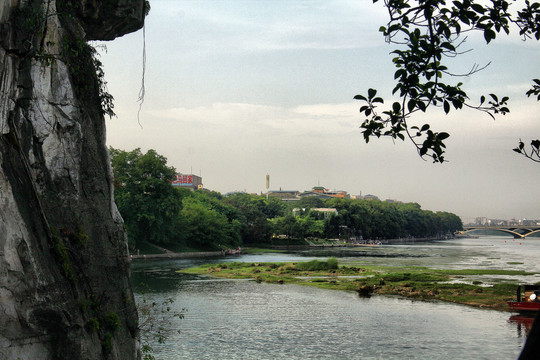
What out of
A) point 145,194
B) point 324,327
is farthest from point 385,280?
point 145,194

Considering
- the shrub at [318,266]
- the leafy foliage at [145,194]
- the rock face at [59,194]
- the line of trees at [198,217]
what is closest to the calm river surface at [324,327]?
the rock face at [59,194]

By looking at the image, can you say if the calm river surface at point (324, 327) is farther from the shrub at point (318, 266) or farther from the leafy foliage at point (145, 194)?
the leafy foliage at point (145, 194)

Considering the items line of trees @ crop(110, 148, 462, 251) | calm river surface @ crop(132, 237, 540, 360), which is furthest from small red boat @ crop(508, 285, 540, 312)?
line of trees @ crop(110, 148, 462, 251)

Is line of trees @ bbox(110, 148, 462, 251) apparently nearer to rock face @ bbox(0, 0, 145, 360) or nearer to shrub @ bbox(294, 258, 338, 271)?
rock face @ bbox(0, 0, 145, 360)

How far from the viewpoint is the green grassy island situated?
3634cm

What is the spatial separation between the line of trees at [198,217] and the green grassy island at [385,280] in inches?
615

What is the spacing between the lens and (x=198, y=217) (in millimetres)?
79438

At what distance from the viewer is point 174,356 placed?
2152 cm

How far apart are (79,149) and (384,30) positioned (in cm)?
924

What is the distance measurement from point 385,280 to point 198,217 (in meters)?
40.4

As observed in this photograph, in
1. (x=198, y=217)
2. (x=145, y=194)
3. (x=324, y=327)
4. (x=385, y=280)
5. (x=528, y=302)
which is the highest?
(x=145, y=194)

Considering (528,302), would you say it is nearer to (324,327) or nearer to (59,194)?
A: (324,327)

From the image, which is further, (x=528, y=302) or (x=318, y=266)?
(x=318, y=266)

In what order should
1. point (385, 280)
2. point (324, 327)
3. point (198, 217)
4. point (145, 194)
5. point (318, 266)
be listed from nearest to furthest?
point (324, 327)
point (385, 280)
point (318, 266)
point (145, 194)
point (198, 217)
